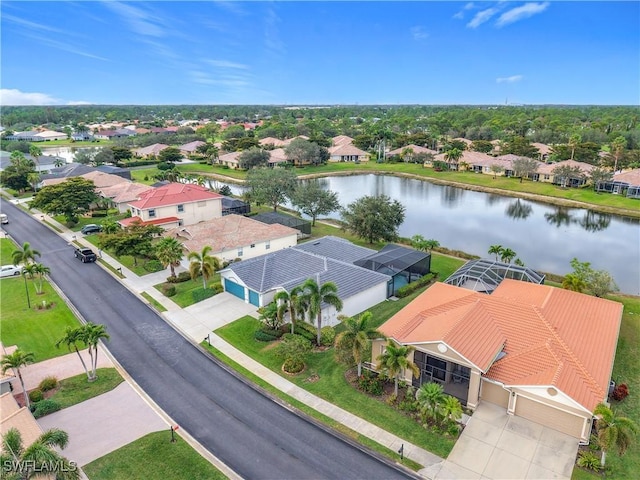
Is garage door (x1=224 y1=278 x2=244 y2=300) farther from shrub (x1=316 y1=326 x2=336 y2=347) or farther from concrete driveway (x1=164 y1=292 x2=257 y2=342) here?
shrub (x1=316 y1=326 x2=336 y2=347)

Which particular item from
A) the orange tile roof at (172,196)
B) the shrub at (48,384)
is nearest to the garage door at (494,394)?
the shrub at (48,384)

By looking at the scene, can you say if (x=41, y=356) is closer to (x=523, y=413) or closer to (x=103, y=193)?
(x=523, y=413)

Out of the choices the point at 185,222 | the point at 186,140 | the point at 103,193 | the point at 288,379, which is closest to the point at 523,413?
the point at 288,379

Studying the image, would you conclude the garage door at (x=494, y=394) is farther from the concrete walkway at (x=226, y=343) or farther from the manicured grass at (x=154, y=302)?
the manicured grass at (x=154, y=302)

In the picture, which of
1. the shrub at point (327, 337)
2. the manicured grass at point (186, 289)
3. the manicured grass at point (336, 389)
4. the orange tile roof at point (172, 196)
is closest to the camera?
the manicured grass at point (336, 389)

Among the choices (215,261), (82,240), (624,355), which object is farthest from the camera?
(82,240)

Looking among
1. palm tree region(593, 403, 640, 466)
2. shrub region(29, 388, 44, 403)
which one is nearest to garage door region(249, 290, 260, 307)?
shrub region(29, 388, 44, 403)
